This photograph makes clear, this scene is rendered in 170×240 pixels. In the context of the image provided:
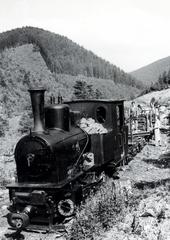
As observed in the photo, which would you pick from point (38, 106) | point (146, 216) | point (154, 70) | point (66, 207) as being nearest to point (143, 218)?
point (146, 216)

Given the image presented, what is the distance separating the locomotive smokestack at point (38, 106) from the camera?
8.36m

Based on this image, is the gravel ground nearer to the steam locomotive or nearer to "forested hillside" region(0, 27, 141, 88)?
the steam locomotive

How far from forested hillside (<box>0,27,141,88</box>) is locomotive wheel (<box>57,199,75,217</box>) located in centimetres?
5890

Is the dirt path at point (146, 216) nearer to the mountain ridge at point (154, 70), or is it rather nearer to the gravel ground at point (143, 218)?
the gravel ground at point (143, 218)

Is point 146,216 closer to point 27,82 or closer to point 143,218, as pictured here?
point 143,218

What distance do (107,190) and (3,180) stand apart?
14.7ft

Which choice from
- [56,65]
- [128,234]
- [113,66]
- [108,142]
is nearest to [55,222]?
[128,234]

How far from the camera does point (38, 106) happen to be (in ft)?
27.5

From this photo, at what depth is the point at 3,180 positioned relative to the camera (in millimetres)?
12234

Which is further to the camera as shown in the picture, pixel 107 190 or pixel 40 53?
pixel 40 53

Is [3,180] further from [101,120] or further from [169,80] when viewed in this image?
[169,80]

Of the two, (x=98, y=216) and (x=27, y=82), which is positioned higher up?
(x=27, y=82)

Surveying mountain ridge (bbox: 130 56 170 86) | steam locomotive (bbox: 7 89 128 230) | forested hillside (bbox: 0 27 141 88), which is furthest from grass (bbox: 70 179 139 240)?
mountain ridge (bbox: 130 56 170 86)

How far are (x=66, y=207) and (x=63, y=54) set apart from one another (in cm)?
6432
